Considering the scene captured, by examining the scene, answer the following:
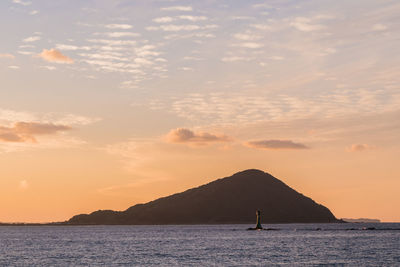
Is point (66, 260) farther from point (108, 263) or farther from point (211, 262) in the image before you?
point (211, 262)

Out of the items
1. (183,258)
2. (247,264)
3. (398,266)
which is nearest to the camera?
(398,266)

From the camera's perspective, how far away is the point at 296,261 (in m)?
106

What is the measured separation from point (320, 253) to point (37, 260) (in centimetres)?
5389

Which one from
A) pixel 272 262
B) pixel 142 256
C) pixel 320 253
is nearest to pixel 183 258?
pixel 142 256

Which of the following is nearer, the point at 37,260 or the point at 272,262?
the point at 272,262

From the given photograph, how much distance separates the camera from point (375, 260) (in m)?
108

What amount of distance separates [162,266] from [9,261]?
34.0 meters

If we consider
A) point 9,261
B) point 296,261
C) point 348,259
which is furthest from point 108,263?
point 348,259

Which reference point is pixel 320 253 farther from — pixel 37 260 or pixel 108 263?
pixel 37 260

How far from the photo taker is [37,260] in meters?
120

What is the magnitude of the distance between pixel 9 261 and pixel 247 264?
4557 centimetres

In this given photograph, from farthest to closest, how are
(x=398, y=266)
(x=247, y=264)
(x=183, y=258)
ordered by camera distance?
(x=183, y=258) → (x=247, y=264) → (x=398, y=266)

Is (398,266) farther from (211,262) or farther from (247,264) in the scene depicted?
(211,262)

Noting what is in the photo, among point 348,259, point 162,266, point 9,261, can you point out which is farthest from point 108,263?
point 348,259
